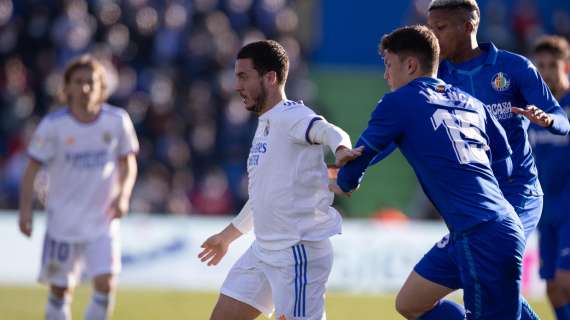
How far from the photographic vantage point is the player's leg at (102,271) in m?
9.37

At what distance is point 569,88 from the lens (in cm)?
948

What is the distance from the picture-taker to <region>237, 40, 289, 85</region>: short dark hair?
22.3 feet

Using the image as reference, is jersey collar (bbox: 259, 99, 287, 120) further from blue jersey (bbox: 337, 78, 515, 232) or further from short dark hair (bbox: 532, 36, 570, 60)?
short dark hair (bbox: 532, 36, 570, 60)

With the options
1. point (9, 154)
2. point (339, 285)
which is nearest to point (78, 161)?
point (339, 285)

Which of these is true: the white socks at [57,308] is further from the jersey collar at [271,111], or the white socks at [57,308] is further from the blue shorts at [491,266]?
the blue shorts at [491,266]

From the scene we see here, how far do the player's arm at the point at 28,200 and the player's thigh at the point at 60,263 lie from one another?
0.77 ft

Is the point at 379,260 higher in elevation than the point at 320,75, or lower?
lower

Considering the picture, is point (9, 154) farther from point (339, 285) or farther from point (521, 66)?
point (521, 66)

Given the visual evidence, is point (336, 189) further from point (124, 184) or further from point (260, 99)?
point (124, 184)

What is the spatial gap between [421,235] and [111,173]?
750cm

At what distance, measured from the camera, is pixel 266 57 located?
6797 mm

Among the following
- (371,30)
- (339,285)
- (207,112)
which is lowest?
(339,285)

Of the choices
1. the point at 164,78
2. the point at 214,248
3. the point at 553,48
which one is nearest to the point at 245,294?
the point at 214,248

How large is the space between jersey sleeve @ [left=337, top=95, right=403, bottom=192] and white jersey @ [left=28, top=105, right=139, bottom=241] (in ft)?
13.8
